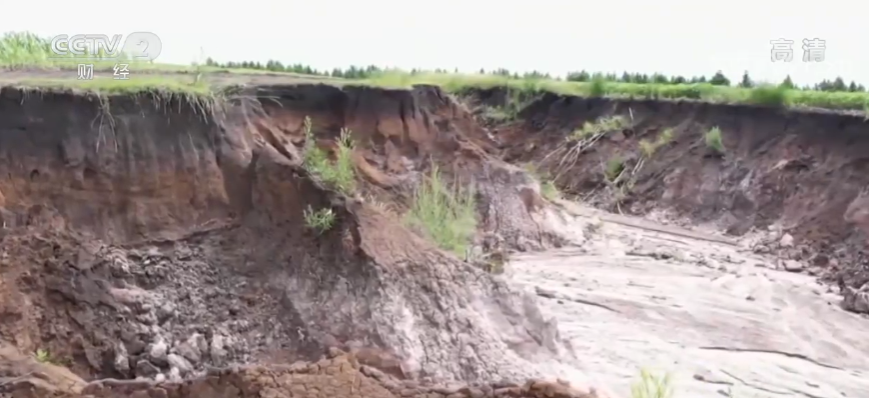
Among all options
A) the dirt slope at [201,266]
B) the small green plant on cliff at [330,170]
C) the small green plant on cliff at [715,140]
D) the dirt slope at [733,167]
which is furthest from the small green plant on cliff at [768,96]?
the dirt slope at [201,266]

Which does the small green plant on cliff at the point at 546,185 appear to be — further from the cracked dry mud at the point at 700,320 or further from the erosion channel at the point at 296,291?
the erosion channel at the point at 296,291

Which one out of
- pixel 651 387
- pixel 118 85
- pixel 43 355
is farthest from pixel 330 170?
pixel 651 387

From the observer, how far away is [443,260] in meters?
5.29

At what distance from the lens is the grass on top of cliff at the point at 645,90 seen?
956 cm

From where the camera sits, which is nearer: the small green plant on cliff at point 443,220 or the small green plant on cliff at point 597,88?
the small green plant on cliff at point 443,220

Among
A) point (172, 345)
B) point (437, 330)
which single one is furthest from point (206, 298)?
point (437, 330)

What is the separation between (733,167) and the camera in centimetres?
1034

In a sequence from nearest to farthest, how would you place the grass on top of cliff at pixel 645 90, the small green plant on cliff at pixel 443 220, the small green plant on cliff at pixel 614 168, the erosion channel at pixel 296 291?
the erosion channel at pixel 296 291 < the small green plant on cliff at pixel 443 220 < the grass on top of cliff at pixel 645 90 < the small green plant on cliff at pixel 614 168

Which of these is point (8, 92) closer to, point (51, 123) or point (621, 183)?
point (51, 123)

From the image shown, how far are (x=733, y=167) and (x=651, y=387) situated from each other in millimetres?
6032

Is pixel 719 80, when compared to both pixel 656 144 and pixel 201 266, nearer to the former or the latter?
pixel 656 144

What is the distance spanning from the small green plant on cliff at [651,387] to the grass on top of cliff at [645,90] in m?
4.82

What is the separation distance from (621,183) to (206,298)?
7.09 meters

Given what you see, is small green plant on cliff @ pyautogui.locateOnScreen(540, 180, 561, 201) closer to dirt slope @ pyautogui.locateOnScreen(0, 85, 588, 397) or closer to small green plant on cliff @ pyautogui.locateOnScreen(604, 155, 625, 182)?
small green plant on cliff @ pyautogui.locateOnScreen(604, 155, 625, 182)
